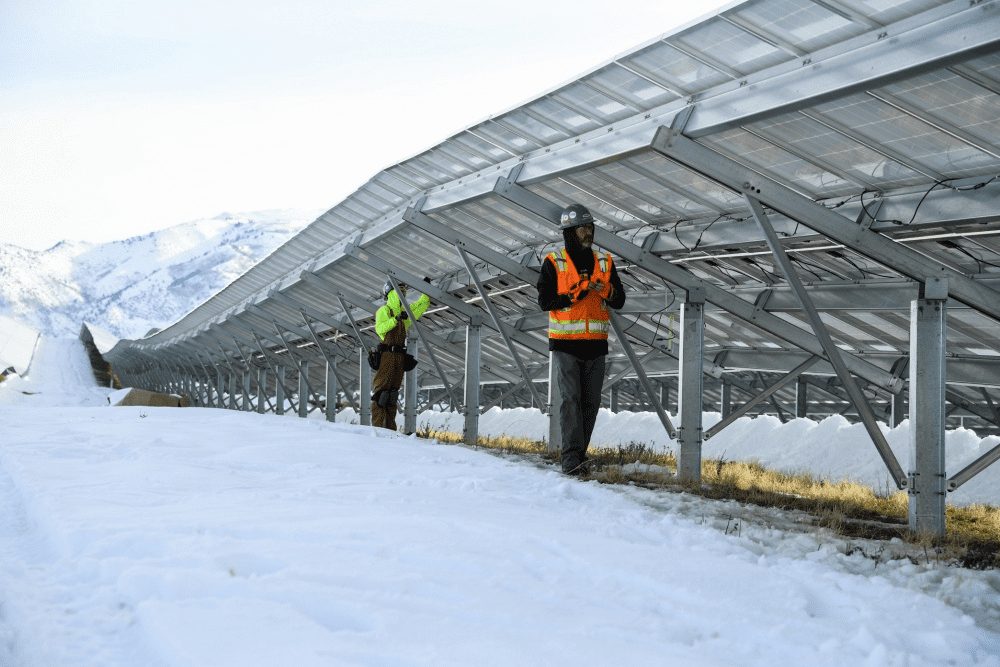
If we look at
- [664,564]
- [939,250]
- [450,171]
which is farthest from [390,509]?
Result: [450,171]

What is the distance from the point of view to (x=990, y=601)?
12.2 ft

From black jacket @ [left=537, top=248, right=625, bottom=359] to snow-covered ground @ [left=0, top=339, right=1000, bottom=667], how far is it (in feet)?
6.66

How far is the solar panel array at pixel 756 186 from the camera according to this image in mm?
6230

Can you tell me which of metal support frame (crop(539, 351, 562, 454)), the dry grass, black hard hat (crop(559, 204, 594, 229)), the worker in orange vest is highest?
black hard hat (crop(559, 204, 594, 229))

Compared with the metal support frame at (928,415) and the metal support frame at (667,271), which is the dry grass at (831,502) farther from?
the metal support frame at (667,271)

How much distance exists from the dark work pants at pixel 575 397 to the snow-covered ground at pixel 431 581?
1775 mm

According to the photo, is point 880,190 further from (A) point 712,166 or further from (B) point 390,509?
(B) point 390,509

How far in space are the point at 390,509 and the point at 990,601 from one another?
276cm

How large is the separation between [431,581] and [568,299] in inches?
184

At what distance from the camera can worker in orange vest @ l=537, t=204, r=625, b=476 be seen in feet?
25.5

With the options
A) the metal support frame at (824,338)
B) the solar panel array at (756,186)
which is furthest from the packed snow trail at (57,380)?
the metal support frame at (824,338)

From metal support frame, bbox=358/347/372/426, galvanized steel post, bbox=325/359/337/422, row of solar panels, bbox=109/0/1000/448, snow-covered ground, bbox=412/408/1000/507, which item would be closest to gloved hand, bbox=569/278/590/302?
row of solar panels, bbox=109/0/1000/448

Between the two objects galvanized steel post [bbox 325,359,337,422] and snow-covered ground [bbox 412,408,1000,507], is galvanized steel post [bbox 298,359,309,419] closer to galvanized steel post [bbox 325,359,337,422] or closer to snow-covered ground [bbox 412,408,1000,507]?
galvanized steel post [bbox 325,359,337,422]

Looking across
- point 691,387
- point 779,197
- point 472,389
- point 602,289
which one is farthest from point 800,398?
point 779,197
